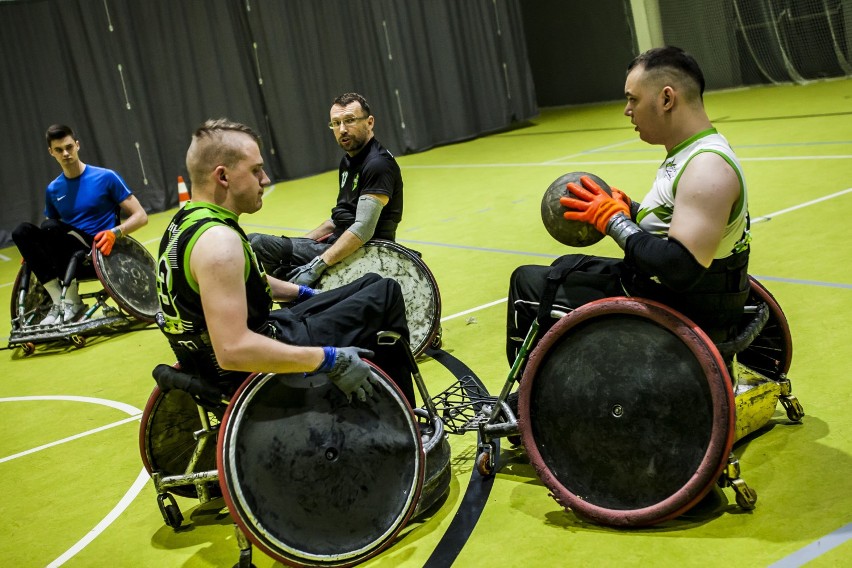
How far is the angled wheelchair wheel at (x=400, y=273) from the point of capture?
503 cm

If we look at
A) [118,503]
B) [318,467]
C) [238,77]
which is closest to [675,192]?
[318,467]

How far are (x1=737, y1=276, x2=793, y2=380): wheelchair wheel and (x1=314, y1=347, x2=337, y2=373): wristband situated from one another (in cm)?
162

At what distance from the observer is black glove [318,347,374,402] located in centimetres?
308

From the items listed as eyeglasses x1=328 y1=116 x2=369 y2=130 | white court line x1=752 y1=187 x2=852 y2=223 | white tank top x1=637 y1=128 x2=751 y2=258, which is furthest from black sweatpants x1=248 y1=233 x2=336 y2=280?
white court line x1=752 y1=187 x2=852 y2=223

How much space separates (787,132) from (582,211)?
26.0 ft

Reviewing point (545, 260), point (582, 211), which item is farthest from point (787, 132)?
point (582, 211)

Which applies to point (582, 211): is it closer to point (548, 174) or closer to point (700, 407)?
point (700, 407)

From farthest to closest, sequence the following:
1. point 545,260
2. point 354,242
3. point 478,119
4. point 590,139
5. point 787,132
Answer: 1. point 478,119
2. point 590,139
3. point 787,132
4. point 545,260
5. point 354,242

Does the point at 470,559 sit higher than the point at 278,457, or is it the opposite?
the point at 278,457

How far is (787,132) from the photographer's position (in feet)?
33.4

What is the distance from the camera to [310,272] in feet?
16.3

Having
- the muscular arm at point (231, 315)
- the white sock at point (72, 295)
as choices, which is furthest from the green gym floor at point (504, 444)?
the muscular arm at point (231, 315)

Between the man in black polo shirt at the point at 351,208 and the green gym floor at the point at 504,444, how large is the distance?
85 centimetres

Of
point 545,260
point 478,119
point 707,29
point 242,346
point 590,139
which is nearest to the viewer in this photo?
point 242,346
